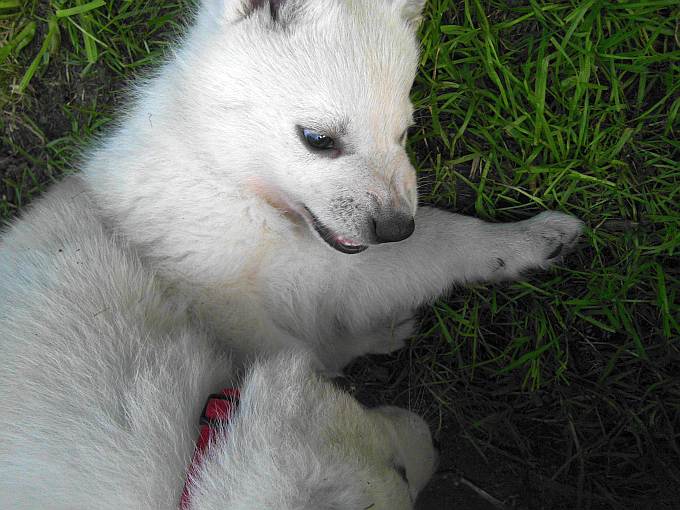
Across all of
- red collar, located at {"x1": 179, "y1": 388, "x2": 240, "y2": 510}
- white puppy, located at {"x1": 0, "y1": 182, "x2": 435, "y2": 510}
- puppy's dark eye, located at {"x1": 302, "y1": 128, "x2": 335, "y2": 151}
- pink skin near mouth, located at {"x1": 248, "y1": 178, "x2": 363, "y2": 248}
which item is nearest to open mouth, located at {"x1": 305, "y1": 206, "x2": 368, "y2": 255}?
pink skin near mouth, located at {"x1": 248, "y1": 178, "x2": 363, "y2": 248}

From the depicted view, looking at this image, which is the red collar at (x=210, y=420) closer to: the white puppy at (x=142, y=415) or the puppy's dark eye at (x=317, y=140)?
the white puppy at (x=142, y=415)

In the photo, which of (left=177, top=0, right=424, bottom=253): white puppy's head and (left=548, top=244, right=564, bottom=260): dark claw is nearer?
(left=177, top=0, right=424, bottom=253): white puppy's head

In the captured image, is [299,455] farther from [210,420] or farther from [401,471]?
[401,471]

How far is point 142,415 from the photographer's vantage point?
5.90 ft

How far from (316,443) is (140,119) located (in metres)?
1.60

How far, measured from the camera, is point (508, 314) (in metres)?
2.85

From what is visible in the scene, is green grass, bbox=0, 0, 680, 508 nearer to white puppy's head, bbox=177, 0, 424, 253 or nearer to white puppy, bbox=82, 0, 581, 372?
white puppy, bbox=82, 0, 581, 372

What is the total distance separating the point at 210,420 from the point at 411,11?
1.85 meters

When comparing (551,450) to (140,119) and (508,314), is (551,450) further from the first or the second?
(140,119)

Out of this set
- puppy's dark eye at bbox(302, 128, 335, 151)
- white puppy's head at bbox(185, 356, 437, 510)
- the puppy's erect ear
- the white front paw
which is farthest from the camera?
the white front paw

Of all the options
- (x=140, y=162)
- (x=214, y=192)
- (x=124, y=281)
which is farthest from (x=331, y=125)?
(x=124, y=281)

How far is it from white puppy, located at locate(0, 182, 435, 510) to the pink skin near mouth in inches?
20.6

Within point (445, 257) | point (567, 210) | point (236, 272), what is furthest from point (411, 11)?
point (236, 272)

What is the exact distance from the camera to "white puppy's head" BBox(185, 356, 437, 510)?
1.57m
